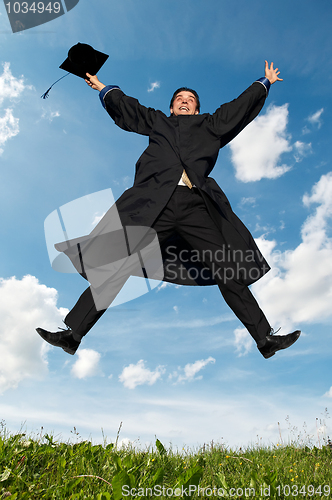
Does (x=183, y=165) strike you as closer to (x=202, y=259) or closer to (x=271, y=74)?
(x=202, y=259)

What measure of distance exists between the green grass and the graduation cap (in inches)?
166

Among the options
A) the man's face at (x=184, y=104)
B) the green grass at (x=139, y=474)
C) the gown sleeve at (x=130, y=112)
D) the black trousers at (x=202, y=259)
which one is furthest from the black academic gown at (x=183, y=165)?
the green grass at (x=139, y=474)

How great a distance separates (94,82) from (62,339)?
334cm

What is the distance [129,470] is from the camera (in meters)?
2.47

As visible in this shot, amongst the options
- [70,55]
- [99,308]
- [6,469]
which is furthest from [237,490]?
[70,55]

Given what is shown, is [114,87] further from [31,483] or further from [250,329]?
[31,483]

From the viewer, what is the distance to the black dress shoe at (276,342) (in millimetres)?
3689

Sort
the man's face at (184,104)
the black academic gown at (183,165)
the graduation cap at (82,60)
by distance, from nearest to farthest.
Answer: the black academic gown at (183,165) → the graduation cap at (82,60) → the man's face at (184,104)

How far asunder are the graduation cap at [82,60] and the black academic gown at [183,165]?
0.46 meters

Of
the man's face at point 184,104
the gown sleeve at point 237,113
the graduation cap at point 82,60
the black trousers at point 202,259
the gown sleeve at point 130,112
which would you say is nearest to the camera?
the black trousers at point 202,259

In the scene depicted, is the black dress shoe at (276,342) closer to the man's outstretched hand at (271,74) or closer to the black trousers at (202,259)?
the black trousers at (202,259)

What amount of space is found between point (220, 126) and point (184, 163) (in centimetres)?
79

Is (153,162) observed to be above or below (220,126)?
below

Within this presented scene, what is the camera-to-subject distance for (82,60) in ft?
15.2
